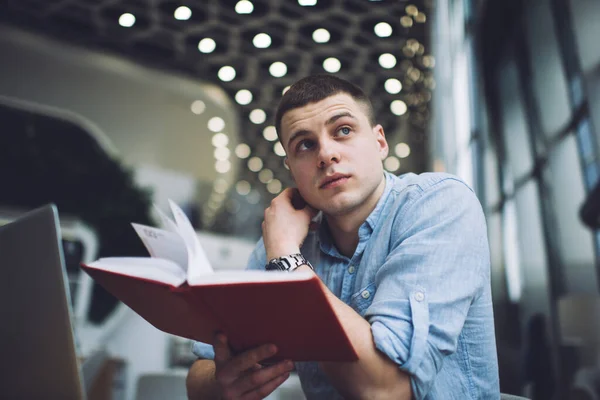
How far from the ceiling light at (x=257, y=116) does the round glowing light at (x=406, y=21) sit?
3235 millimetres

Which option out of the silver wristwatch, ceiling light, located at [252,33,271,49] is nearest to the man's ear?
the silver wristwatch

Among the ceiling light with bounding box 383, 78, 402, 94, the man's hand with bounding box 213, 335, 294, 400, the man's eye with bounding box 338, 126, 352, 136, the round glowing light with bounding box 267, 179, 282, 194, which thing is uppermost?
the round glowing light with bounding box 267, 179, 282, 194

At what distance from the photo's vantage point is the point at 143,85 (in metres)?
5.92

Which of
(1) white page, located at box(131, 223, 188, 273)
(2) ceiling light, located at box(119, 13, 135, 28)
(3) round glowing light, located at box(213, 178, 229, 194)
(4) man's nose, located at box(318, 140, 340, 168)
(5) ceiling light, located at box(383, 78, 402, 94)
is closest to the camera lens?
(1) white page, located at box(131, 223, 188, 273)

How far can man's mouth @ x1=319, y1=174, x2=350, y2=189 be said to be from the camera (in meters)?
1.27

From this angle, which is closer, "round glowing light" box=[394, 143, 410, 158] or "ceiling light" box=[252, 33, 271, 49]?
"ceiling light" box=[252, 33, 271, 49]

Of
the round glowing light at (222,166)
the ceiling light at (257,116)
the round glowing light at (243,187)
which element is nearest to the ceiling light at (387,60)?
the ceiling light at (257,116)

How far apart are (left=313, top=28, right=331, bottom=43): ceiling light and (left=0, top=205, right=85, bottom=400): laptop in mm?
4422

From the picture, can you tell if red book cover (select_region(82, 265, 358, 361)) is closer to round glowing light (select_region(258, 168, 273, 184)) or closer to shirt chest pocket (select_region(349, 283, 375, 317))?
shirt chest pocket (select_region(349, 283, 375, 317))

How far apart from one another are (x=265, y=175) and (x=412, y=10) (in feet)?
25.8

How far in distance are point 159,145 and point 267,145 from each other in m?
2.93

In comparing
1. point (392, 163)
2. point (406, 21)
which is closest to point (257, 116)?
point (406, 21)

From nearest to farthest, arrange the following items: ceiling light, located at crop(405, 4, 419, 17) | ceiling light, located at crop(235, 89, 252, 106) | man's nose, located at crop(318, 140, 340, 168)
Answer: man's nose, located at crop(318, 140, 340, 168), ceiling light, located at crop(405, 4, 419, 17), ceiling light, located at crop(235, 89, 252, 106)

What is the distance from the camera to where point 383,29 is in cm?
448
